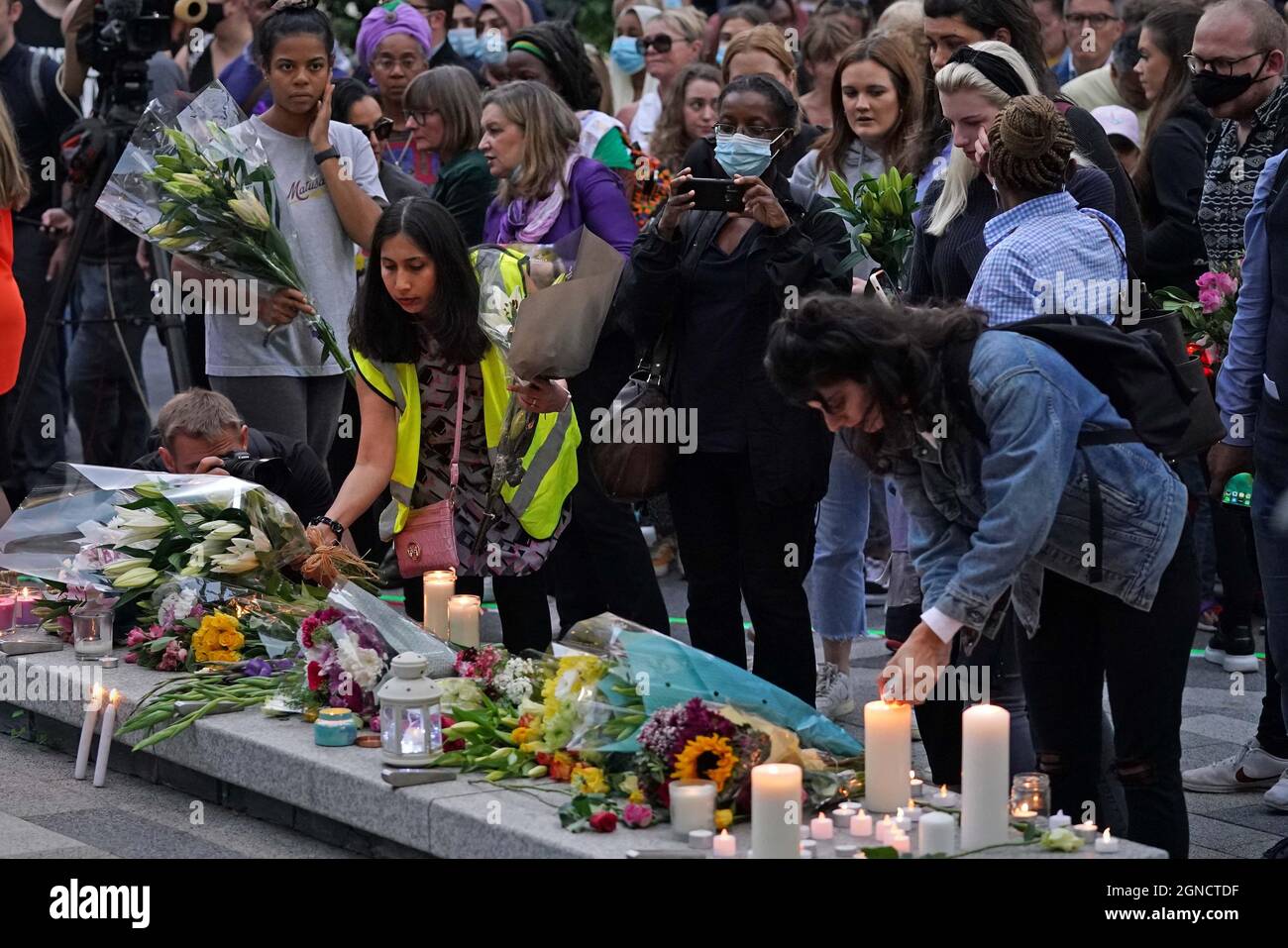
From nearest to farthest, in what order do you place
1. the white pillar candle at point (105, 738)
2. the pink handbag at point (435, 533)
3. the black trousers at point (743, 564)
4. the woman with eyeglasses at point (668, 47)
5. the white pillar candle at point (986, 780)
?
1. the white pillar candle at point (986, 780)
2. the white pillar candle at point (105, 738)
3. the black trousers at point (743, 564)
4. the pink handbag at point (435, 533)
5. the woman with eyeglasses at point (668, 47)

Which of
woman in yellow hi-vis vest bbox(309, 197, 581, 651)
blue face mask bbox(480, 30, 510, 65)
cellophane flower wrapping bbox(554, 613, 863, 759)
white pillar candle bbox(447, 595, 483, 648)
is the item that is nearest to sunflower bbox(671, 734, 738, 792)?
cellophane flower wrapping bbox(554, 613, 863, 759)

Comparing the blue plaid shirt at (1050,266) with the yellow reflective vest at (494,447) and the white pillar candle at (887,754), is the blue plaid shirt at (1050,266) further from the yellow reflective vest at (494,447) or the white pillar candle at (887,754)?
the yellow reflective vest at (494,447)

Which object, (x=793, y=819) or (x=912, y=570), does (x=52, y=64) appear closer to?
(x=912, y=570)

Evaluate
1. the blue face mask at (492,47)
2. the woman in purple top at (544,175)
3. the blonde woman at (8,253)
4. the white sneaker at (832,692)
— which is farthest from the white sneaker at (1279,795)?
the blue face mask at (492,47)

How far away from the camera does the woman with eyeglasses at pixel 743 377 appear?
5.00m

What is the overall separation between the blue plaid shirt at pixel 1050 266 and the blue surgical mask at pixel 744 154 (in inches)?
39.9

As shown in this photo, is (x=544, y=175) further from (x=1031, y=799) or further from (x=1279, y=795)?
(x=1031, y=799)

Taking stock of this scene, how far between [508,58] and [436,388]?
232 cm

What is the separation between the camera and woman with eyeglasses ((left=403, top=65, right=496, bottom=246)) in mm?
7219

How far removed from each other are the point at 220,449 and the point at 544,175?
1474mm

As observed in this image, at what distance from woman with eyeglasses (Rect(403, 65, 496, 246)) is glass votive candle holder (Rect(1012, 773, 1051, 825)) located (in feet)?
13.0

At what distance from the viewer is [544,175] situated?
21.1ft

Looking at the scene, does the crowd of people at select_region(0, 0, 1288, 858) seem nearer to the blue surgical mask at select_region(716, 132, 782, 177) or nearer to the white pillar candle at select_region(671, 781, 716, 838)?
the blue surgical mask at select_region(716, 132, 782, 177)
